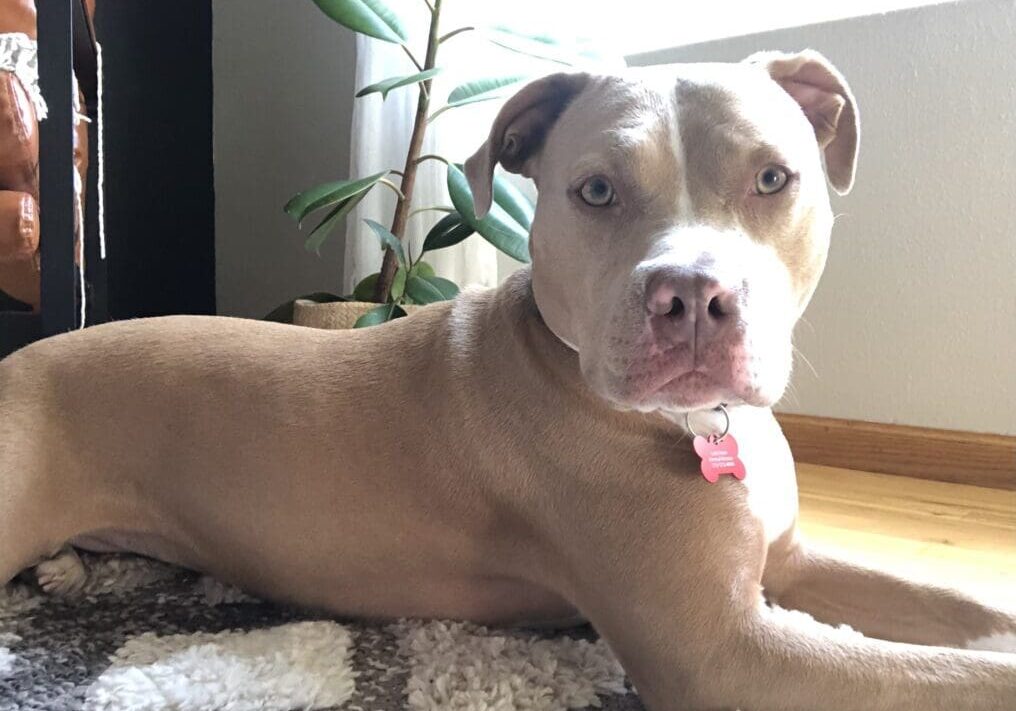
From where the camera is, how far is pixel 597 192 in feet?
4.06

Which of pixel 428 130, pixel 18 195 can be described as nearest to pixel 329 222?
pixel 428 130

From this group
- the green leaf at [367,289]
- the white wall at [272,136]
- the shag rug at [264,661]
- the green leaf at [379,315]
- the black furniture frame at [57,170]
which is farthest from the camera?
the white wall at [272,136]

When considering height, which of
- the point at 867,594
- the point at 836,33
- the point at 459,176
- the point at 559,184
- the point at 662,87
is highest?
A: the point at 836,33

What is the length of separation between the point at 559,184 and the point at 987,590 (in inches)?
43.2

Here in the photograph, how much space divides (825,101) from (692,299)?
624 mm

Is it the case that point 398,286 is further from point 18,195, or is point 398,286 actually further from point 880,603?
point 880,603

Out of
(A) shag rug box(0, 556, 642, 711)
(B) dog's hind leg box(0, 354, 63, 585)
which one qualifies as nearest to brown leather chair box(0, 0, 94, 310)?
(B) dog's hind leg box(0, 354, 63, 585)

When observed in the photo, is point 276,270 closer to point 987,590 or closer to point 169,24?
point 169,24

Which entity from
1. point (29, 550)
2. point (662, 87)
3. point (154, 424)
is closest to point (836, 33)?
point (662, 87)

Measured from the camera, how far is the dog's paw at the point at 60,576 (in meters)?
1.52

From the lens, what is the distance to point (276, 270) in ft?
13.7

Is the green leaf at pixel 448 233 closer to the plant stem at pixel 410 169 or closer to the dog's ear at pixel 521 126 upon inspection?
the plant stem at pixel 410 169

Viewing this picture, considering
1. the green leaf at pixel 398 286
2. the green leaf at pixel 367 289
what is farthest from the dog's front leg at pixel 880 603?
the green leaf at pixel 367 289

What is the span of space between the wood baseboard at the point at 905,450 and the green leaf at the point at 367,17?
1.60 m
